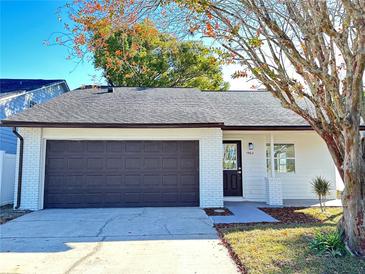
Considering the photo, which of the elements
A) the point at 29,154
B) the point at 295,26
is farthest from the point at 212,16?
the point at 29,154

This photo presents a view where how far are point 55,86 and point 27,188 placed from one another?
11.9 meters

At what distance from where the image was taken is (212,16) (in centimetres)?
555

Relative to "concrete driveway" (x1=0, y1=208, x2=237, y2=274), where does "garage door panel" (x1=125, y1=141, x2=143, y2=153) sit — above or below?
above

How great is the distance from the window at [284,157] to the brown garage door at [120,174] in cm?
365

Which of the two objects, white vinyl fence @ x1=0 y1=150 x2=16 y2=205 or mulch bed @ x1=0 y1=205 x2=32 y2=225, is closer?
mulch bed @ x1=0 y1=205 x2=32 y2=225

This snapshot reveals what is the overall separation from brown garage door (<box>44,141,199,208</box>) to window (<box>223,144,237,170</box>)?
1887mm

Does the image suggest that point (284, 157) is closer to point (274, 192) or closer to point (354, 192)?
point (274, 192)

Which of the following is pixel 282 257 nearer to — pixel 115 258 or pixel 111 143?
pixel 115 258

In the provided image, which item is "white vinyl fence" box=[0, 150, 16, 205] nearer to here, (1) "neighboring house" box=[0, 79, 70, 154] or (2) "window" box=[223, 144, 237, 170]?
(1) "neighboring house" box=[0, 79, 70, 154]

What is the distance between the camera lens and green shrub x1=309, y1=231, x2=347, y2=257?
4.50 metres

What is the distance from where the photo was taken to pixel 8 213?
27.4 ft

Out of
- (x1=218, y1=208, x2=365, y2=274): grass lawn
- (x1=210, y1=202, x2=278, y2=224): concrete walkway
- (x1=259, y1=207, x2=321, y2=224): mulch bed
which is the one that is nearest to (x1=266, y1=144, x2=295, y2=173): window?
(x1=210, y1=202, x2=278, y2=224): concrete walkway

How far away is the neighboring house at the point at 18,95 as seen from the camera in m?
13.8

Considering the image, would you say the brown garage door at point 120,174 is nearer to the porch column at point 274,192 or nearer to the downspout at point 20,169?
the downspout at point 20,169
